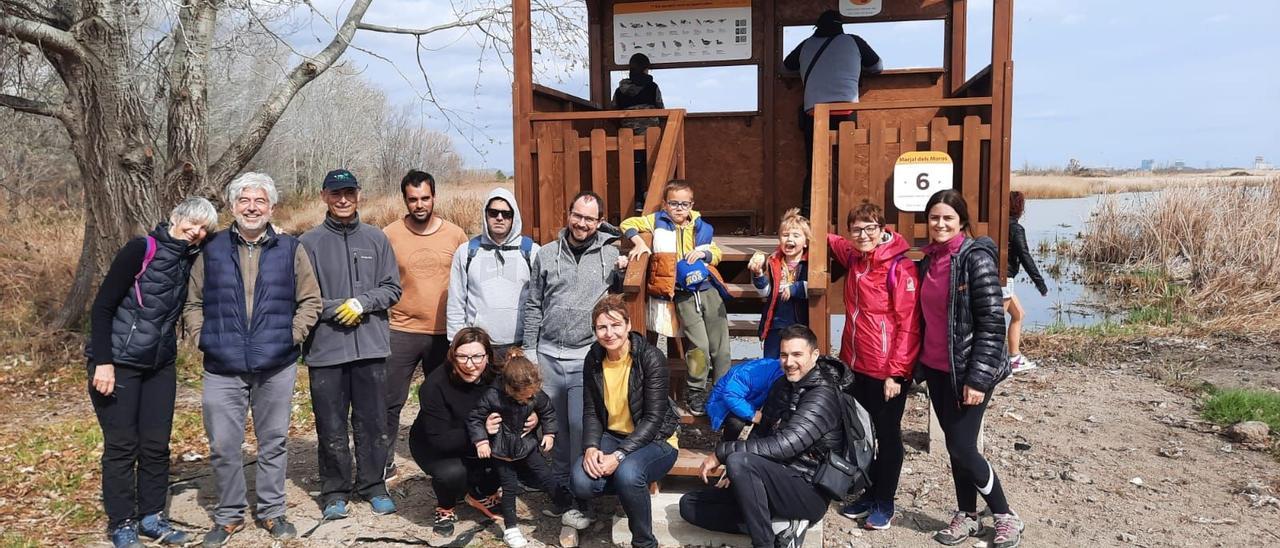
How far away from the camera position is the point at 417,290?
16.4 ft

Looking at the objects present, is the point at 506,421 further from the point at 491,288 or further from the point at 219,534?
the point at 219,534

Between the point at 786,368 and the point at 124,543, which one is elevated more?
the point at 786,368

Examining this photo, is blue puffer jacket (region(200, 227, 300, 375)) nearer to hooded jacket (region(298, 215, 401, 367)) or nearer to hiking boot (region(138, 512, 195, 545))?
hooded jacket (region(298, 215, 401, 367))

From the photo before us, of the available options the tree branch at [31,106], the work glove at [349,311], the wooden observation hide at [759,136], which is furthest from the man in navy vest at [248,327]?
the tree branch at [31,106]

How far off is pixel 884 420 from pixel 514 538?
76.9 inches

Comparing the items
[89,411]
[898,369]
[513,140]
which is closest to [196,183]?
[89,411]

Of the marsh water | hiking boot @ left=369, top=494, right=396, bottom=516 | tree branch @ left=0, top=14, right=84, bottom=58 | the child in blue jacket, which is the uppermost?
tree branch @ left=0, top=14, right=84, bottom=58

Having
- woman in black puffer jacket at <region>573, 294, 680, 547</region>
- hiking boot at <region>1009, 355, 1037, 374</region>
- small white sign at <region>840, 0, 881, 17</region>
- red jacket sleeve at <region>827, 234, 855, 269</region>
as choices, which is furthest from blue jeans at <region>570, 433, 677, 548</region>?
small white sign at <region>840, 0, 881, 17</region>

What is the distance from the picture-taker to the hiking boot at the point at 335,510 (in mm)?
4816

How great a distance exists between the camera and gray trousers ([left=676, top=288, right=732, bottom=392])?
16.2ft

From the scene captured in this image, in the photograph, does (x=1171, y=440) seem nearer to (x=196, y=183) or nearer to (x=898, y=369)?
(x=898, y=369)

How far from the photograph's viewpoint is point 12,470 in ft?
18.7

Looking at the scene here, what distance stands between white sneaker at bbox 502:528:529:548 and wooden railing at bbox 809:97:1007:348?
2.27 m

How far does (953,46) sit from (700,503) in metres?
5.17
